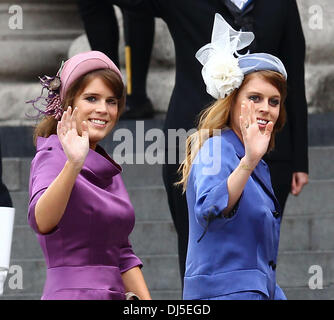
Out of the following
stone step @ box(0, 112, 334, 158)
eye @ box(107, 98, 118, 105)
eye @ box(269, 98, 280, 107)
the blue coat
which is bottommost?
the blue coat

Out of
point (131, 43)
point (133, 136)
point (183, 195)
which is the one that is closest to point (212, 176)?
point (183, 195)

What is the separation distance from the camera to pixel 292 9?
6.91 meters

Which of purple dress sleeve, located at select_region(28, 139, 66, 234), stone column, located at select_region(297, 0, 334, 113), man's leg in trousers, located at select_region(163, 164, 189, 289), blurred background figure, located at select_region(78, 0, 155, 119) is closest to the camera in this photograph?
purple dress sleeve, located at select_region(28, 139, 66, 234)

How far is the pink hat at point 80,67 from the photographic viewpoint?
552 cm

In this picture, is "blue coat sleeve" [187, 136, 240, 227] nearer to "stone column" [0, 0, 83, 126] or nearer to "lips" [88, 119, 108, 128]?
"lips" [88, 119, 108, 128]

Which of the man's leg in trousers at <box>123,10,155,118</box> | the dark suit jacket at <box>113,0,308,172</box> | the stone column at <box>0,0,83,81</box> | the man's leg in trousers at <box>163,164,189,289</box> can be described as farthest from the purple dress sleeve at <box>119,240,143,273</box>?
the stone column at <box>0,0,83,81</box>

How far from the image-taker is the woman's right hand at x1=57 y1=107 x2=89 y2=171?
200 inches

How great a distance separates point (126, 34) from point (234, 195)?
486 cm

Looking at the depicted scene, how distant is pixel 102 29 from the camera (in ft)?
29.6

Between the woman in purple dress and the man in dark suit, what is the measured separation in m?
1.21

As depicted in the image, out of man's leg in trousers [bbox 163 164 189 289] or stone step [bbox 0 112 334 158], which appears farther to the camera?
stone step [bbox 0 112 334 158]

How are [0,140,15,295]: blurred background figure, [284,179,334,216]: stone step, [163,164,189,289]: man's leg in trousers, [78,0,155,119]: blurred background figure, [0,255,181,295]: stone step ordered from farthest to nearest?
[78,0,155,119]: blurred background figure, [284,179,334,216]: stone step, [0,255,181,295]: stone step, [163,164,189,289]: man's leg in trousers, [0,140,15,295]: blurred background figure
